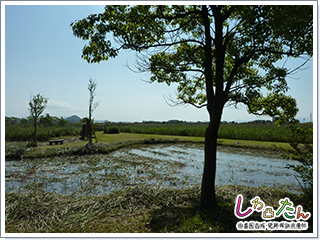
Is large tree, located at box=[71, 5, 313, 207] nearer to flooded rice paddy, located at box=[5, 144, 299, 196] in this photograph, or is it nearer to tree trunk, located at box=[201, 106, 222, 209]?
tree trunk, located at box=[201, 106, 222, 209]

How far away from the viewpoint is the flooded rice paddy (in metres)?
5.88

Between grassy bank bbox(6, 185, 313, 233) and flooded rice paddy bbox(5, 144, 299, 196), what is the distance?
3.75ft

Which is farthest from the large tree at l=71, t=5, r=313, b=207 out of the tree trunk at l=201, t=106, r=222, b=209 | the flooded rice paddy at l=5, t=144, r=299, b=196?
the flooded rice paddy at l=5, t=144, r=299, b=196

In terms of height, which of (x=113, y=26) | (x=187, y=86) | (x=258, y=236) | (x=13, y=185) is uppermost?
(x=113, y=26)

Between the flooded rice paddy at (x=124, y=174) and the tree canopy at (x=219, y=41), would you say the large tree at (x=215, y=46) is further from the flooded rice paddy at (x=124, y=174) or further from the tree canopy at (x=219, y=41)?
the flooded rice paddy at (x=124, y=174)

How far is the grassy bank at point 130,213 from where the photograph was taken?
321 centimetres

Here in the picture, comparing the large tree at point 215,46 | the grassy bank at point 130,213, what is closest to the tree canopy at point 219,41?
the large tree at point 215,46

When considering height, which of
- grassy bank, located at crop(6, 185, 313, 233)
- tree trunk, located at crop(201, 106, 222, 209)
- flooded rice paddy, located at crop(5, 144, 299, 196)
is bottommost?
flooded rice paddy, located at crop(5, 144, 299, 196)

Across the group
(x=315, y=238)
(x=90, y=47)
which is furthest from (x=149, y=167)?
(x=315, y=238)

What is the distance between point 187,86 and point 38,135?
643 inches

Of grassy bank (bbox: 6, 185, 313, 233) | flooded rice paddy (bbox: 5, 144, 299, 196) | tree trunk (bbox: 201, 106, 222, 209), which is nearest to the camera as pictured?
grassy bank (bbox: 6, 185, 313, 233)

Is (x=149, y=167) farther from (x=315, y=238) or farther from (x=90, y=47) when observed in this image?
(x=315, y=238)

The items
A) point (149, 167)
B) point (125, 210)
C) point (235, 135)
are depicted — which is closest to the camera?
point (125, 210)

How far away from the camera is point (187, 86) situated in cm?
534
